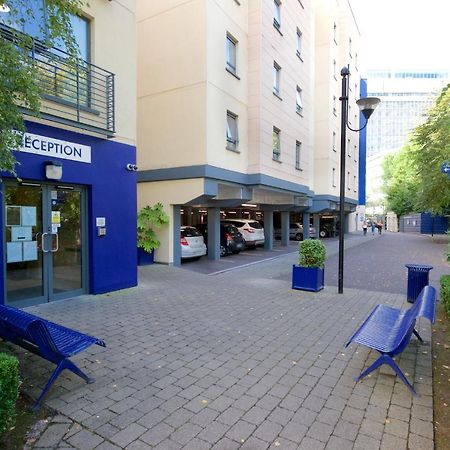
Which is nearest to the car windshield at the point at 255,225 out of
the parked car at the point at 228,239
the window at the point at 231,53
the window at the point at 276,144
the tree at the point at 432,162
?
the parked car at the point at 228,239

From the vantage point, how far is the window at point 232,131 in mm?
13367

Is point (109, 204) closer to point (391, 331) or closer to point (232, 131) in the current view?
point (391, 331)

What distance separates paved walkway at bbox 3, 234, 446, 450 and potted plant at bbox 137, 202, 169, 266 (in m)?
5.08

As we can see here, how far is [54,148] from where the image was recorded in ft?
22.5

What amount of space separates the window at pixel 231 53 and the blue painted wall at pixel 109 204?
6.77m

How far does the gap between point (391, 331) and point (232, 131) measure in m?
10.7

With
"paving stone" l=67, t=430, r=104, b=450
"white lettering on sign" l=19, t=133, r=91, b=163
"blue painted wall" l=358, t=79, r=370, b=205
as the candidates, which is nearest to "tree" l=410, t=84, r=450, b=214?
"blue painted wall" l=358, t=79, r=370, b=205

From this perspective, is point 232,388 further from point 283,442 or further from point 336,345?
point 336,345

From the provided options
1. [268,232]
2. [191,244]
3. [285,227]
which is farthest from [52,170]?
[285,227]

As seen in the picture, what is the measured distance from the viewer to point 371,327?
439 centimetres

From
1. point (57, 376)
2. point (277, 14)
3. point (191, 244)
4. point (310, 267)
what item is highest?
point (277, 14)

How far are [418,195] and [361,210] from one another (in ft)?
60.2

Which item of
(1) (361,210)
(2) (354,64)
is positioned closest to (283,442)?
(2) (354,64)

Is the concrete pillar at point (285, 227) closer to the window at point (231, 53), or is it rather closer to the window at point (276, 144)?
the window at point (276, 144)
